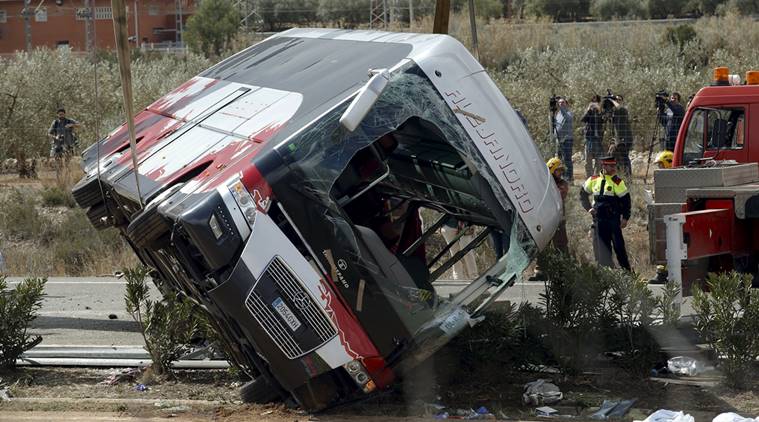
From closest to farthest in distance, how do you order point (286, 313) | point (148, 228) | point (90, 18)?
1. point (286, 313)
2. point (148, 228)
3. point (90, 18)

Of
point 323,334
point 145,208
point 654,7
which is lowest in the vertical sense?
point 654,7

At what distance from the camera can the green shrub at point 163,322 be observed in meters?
9.00

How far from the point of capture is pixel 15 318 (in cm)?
934

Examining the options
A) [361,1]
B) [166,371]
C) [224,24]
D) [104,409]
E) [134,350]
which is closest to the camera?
[104,409]

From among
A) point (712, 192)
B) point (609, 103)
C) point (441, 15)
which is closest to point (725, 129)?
point (712, 192)

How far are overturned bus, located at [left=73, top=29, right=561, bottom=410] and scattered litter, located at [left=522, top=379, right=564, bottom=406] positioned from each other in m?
0.69

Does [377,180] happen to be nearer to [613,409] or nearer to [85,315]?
[613,409]

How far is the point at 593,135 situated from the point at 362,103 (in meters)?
13.5

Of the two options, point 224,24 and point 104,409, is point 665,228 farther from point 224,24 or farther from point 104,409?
point 224,24

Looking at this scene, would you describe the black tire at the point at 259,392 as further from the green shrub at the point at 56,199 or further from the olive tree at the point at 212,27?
the olive tree at the point at 212,27

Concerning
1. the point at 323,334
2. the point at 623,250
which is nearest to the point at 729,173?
the point at 623,250

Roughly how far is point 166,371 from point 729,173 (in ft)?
19.9

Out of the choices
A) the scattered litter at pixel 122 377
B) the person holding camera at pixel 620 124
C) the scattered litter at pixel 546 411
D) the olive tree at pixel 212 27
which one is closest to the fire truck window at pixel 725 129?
the person holding camera at pixel 620 124

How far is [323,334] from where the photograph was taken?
736 cm
